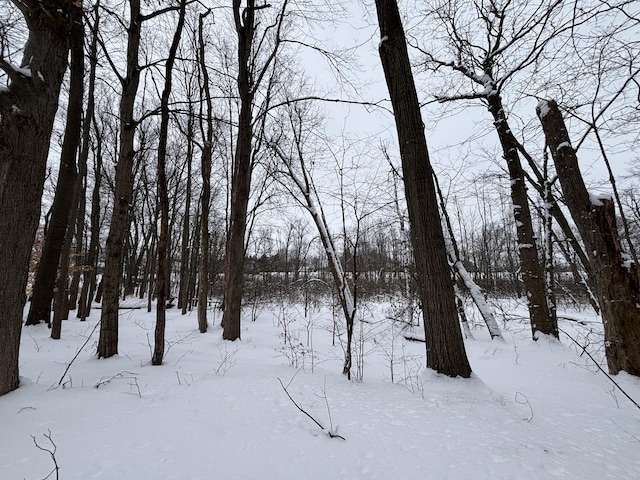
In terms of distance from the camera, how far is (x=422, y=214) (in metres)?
3.53

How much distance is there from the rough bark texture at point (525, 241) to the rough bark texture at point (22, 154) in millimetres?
8312

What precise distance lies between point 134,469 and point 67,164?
765 cm

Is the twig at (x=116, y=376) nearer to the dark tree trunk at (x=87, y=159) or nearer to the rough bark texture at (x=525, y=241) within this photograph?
the dark tree trunk at (x=87, y=159)

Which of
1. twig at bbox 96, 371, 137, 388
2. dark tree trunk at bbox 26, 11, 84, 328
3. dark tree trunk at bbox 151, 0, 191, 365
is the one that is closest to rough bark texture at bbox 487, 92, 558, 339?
dark tree trunk at bbox 151, 0, 191, 365

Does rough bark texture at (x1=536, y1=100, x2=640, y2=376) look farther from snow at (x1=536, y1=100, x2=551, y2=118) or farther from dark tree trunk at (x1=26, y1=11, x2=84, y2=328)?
dark tree trunk at (x1=26, y1=11, x2=84, y2=328)

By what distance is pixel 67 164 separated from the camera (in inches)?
262

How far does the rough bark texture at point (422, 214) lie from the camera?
330cm

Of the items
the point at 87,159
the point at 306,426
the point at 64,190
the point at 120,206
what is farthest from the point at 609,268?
the point at 87,159

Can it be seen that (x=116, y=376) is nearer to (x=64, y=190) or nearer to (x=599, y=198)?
(x=64, y=190)

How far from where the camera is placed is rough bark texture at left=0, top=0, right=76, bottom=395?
8.94 feet

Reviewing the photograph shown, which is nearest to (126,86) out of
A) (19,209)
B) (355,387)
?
(19,209)

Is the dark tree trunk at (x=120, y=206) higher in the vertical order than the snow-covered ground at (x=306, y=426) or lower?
higher

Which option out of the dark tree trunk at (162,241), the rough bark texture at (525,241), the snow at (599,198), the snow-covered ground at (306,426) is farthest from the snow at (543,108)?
the dark tree trunk at (162,241)

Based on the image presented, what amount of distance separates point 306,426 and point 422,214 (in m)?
2.59
